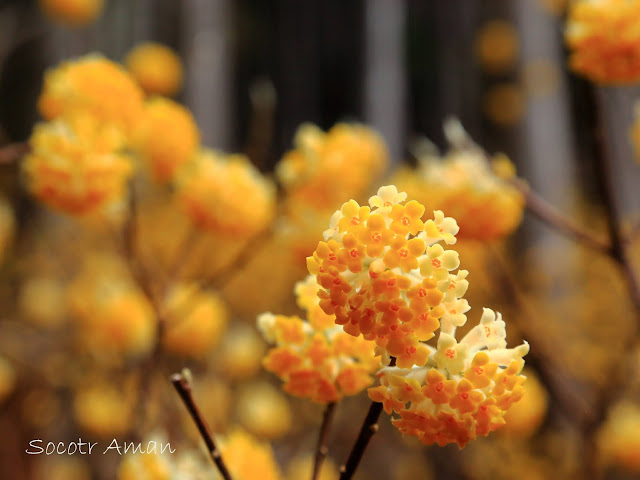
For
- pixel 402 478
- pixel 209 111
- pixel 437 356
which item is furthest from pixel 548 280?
pixel 209 111

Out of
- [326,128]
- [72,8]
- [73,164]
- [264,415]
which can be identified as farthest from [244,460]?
[326,128]

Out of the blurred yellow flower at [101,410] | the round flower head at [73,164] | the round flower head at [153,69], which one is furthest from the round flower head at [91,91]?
the round flower head at [153,69]

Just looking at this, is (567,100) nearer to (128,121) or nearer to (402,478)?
(402,478)

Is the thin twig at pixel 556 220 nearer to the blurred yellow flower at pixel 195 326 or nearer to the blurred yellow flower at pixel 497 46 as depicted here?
the blurred yellow flower at pixel 195 326

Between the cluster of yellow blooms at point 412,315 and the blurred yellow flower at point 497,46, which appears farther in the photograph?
the blurred yellow flower at point 497,46

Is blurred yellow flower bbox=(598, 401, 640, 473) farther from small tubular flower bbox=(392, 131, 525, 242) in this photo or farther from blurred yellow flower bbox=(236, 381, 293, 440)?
blurred yellow flower bbox=(236, 381, 293, 440)

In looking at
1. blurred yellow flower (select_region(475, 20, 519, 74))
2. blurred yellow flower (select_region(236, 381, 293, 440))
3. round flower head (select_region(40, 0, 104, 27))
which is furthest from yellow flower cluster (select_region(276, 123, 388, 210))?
blurred yellow flower (select_region(475, 20, 519, 74))
